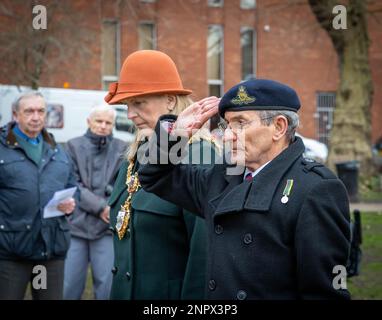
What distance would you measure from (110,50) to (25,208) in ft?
86.3

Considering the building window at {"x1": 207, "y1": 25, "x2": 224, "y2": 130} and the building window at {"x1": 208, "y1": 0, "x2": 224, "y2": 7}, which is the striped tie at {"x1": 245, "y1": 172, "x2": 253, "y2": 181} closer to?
the building window at {"x1": 207, "y1": 25, "x2": 224, "y2": 130}

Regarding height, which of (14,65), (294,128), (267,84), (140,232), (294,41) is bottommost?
(140,232)

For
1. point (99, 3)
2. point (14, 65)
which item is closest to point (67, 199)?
point (14, 65)

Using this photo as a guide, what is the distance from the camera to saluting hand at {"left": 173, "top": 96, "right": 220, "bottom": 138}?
3.24 metres

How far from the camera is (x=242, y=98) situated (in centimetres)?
316

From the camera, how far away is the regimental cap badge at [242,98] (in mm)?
3145

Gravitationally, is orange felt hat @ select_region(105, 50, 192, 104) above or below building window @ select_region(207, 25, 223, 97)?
below

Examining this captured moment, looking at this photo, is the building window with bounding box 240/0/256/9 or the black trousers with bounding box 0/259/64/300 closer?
the black trousers with bounding box 0/259/64/300

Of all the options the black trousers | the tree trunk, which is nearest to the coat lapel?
the black trousers

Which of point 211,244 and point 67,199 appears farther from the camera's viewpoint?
point 67,199

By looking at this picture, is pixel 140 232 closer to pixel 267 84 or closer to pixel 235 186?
pixel 235 186

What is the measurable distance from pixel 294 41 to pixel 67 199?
3066cm

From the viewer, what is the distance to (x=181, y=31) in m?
32.3
